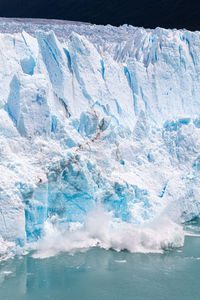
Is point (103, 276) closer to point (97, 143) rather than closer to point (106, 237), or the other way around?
point (106, 237)

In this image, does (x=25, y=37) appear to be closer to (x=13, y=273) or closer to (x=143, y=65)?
(x=143, y=65)

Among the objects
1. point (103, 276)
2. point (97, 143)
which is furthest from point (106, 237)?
point (97, 143)

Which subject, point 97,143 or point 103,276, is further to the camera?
point 97,143

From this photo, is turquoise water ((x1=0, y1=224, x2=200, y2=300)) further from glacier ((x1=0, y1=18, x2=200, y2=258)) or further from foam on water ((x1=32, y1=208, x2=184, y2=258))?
glacier ((x1=0, y1=18, x2=200, y2=258))

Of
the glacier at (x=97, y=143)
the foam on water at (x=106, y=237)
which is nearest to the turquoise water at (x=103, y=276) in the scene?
the foam on water at (x=106, y=237)

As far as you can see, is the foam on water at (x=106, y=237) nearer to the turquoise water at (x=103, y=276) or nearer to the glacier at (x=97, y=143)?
the glacier at (x=97, y=143)

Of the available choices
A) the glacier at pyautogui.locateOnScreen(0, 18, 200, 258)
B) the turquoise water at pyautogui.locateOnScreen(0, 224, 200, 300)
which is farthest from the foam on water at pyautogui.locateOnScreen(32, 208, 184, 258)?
the turquoise water at pyautogui.locateOnScreen(0, 224, 200, 300)
